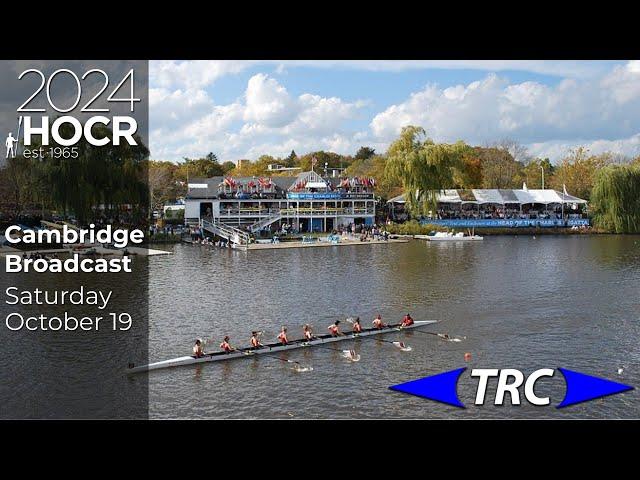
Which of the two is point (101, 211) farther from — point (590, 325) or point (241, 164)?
point (241, 164)

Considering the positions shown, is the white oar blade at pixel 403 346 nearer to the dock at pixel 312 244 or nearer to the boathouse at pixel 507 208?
the dock at pixel 312 244

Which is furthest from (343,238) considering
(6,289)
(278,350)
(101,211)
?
(278,350)

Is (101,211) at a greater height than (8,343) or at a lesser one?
greater

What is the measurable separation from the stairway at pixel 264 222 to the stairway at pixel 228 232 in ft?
8.41

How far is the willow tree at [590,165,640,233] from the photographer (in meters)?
68.7

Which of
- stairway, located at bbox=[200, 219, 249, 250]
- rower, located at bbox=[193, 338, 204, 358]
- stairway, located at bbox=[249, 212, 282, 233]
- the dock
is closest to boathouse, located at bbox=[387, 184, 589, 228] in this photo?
the dock

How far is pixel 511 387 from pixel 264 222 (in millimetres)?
52492

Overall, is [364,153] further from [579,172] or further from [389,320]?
[389,320]

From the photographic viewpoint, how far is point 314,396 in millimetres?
17219

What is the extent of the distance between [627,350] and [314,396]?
11484 mm

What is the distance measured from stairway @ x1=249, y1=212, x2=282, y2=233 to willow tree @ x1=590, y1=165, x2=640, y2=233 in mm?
35346

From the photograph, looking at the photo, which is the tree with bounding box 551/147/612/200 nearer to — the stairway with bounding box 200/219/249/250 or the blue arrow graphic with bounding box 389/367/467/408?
the stairway with bounding box 200/219/249/250

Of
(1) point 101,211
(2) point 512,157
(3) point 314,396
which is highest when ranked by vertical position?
(2) point 512,157
